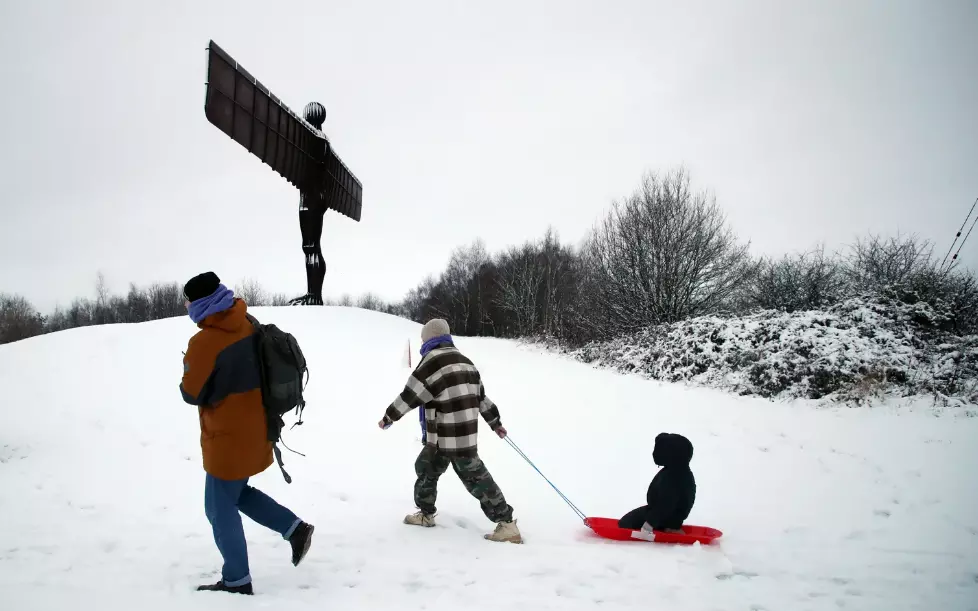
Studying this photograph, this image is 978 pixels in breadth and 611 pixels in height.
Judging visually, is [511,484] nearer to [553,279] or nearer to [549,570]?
[549,570]

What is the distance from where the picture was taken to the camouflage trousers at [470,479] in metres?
3.79

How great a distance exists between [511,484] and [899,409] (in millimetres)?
5868

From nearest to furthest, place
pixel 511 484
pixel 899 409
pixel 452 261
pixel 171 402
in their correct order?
pixel 511 484
pixel 899 409
pixel 171 402
pixel 452 261

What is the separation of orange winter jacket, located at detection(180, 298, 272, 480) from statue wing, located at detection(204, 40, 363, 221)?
1083 cm

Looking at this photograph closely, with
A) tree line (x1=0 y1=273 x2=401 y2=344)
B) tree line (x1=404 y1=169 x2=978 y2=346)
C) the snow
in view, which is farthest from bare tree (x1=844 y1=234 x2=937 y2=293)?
tree line (x1=0 y1=273 x2=401 y2=344)

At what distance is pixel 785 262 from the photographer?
2192cm

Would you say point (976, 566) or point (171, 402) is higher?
point (171, 402)

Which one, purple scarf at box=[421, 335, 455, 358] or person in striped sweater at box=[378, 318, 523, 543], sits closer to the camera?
person in striped sweater at box=[378, 318, 523, 543]

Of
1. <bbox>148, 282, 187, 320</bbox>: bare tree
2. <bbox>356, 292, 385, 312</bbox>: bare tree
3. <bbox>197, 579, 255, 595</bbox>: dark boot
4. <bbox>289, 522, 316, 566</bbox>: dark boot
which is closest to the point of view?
<bbox>197, 579, 255, 595</bbox>: dark boot

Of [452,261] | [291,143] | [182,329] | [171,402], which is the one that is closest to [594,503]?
[171,402]

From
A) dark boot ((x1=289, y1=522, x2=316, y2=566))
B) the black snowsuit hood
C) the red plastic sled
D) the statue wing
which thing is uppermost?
the statue wing

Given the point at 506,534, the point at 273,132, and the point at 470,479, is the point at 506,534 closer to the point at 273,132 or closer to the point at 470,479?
the point at 470,479

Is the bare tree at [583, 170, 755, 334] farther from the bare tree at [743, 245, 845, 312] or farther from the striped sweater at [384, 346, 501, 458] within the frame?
the striped sweater at [384, 346, 501, 458]

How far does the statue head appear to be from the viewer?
647 inches
